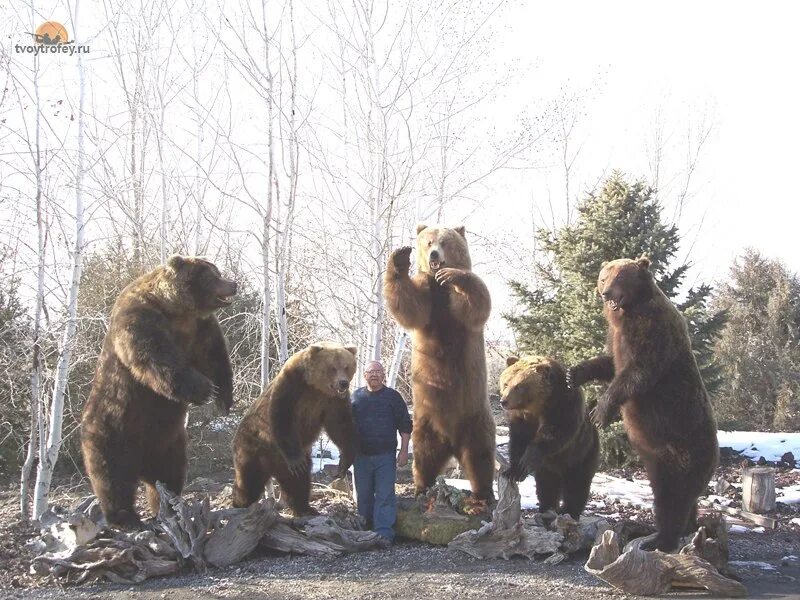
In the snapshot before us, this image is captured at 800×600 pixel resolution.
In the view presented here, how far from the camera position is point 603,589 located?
4918 mm

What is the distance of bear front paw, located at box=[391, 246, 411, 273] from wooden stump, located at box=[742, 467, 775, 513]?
14.2ft

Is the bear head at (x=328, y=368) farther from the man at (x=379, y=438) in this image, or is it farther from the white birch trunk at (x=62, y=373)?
the white birch trunk at (x=62, y=373)

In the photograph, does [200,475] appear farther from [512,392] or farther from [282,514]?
[512,392]

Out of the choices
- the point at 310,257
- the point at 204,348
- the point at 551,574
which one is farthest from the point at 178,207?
the point at 551,574

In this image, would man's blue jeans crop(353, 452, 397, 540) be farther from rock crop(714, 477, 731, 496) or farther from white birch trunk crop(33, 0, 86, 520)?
rock crop(714, 477, 731, 496)

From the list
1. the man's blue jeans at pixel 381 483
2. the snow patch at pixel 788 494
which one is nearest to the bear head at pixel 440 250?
the man's blue jeans at pixel 381 483

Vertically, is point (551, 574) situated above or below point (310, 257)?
below

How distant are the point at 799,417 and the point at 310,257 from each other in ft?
36.2

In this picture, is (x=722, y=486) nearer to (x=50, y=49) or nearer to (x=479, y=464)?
(x=479, y=464)

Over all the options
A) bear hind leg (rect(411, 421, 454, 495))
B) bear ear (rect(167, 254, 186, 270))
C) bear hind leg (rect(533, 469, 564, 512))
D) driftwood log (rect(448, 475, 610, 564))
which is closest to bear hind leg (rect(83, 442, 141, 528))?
bear ear (rect(167, 254, 186, 270))

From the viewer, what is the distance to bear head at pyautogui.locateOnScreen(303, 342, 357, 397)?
18.6ft

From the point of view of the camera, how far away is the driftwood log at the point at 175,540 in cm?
525

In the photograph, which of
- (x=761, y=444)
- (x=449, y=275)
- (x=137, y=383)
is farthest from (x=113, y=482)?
(x=761, y=444)

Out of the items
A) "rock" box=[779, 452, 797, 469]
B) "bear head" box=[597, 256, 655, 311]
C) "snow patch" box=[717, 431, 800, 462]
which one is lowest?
"rock" box=[779, 452, 797, 469]
